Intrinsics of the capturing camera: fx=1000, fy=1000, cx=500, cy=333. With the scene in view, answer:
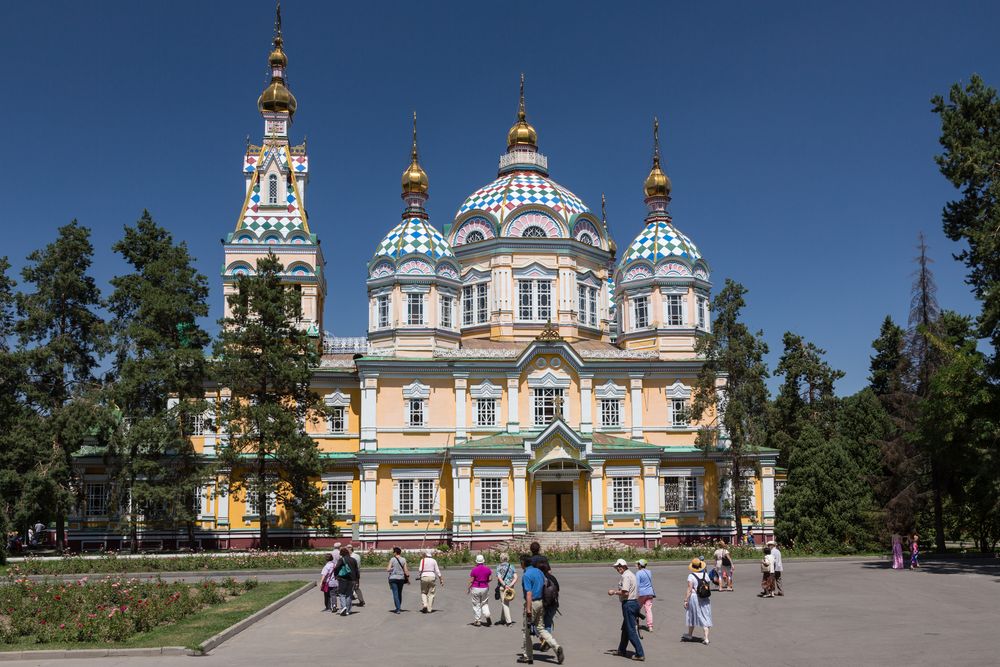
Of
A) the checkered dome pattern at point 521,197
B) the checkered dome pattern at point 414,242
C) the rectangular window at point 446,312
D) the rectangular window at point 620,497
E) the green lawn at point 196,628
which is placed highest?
the checkered dome pattern at point 521,197

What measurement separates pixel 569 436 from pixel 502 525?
189 inches

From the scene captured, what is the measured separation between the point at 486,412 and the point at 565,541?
24.7 ft

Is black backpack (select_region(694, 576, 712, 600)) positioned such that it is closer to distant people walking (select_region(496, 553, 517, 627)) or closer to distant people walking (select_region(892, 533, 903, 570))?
distant people walking (select_region(496, 553, 517, 627))

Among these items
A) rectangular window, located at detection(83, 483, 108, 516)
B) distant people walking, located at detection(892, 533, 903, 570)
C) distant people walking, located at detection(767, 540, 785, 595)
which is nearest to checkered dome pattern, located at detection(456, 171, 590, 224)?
rectangular window, located at detection(83, 483, 108, 516)

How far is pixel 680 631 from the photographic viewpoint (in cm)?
1806

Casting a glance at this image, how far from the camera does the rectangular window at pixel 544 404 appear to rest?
4584 cm

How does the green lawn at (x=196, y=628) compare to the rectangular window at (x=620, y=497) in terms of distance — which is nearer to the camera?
the green lawn at (x=196, y=628)

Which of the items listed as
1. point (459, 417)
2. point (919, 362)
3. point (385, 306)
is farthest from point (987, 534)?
point (385, 306)

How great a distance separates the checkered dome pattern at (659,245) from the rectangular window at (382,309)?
39.2 feet

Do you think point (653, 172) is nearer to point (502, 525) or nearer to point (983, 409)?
point (502, 525)

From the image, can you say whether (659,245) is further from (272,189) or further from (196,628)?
(196,628)

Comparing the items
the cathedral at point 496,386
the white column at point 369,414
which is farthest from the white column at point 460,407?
the white column at point 369,414

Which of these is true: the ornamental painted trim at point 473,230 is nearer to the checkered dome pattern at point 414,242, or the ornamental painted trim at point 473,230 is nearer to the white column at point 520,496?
the checkered dome pattern at point 414,242

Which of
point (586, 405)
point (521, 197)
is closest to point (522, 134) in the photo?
point (521, 197)
